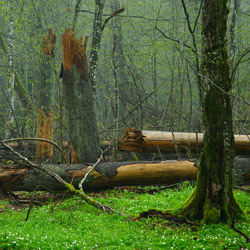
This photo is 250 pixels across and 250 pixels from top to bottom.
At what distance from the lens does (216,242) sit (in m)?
5.68

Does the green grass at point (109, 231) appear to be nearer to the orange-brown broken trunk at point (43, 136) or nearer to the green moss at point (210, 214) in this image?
the green moss at point (210, 214)

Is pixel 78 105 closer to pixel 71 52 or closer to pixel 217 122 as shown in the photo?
pixel 71 52

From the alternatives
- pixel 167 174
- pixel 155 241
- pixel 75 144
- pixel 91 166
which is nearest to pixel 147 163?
pixel 167 174

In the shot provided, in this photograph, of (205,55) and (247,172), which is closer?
(205,55)

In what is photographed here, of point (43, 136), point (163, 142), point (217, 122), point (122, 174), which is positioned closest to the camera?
point (217, 122)

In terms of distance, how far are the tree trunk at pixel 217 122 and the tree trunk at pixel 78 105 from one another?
6.49 metres

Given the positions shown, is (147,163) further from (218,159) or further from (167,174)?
(218,159)

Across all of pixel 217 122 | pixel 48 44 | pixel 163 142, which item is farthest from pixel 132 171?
pixel 48 44

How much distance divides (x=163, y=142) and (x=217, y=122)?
5553 millimetres

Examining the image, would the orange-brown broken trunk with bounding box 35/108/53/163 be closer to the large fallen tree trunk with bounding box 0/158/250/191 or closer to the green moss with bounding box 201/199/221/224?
the large fallen tree trunk with bounding box 0/158/250/191

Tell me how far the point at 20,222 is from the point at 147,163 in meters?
5.37

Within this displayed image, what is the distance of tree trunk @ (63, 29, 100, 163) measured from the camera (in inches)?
479

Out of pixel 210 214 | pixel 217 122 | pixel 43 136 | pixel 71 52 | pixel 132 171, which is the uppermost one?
pixel 71 52

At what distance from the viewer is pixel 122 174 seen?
1091cm
